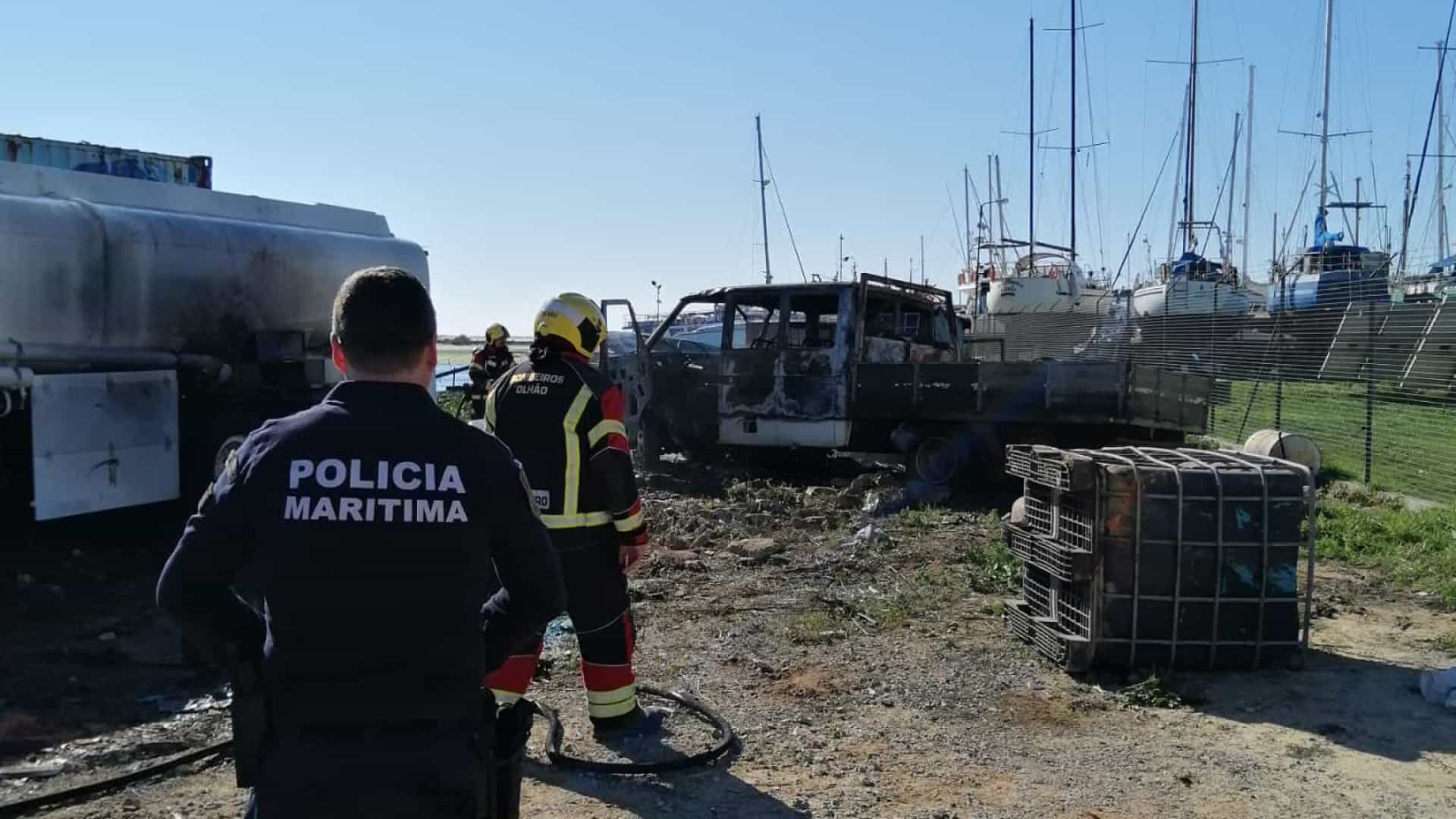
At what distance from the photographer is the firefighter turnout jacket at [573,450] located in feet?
13.6

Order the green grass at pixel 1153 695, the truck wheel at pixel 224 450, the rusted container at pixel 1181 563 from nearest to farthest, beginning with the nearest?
the green grass at pixel 1153 695 → the rusted container at pixel 1181 563 → the truck wheel at pixel 224 450

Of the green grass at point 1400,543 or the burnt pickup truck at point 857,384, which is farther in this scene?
the burnt pickup truck at point 857,384

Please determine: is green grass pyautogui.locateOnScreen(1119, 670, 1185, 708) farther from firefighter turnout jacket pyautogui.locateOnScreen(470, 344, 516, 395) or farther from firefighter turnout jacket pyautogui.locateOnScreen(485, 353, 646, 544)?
firefighter turnout jacket pyautogui.locateOnScreen(470, 344, 516, 395)

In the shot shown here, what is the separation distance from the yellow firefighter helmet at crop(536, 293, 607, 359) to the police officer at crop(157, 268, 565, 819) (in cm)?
232

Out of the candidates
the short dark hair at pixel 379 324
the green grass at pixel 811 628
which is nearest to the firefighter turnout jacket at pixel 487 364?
the green grass at pixel 811 628

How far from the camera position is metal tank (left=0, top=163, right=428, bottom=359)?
259 inches

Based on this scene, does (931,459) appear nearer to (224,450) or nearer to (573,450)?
(224,450)

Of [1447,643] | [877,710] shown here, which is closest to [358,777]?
[877,710]

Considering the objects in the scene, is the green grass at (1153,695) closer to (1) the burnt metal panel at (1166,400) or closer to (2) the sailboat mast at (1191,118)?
(1) the burnt metal panel at (1166,400)

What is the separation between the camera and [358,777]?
1.87m

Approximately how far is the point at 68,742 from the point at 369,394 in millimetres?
3393

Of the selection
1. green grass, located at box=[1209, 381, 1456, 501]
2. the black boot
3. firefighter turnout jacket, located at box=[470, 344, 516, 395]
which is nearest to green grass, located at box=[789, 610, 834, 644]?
the black boot

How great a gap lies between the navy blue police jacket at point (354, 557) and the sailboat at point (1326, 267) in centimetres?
2225

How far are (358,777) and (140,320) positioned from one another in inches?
252
